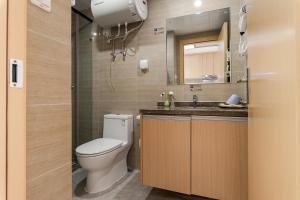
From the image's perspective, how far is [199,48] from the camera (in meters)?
1.90

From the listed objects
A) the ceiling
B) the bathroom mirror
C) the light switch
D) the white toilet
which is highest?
the ceiling

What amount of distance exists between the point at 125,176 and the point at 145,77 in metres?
1.18

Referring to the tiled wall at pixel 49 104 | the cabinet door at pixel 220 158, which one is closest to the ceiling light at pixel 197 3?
the cabinet door at pixel 220 158

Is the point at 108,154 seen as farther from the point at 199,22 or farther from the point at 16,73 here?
the point at 199,22

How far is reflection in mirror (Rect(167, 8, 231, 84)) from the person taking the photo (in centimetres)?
179

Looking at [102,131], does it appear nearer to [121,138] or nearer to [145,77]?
[121,138]

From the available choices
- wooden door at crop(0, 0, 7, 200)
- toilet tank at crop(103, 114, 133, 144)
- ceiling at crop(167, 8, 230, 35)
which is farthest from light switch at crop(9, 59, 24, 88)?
ceiling at crop(167, 8, 230, 35)

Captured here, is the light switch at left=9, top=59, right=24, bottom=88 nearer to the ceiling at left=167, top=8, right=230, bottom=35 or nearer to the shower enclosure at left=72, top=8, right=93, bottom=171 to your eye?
the ceiling at left=167, top=8, right=230, bottom=35

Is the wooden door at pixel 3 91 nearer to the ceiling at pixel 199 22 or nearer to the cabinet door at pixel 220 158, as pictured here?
the cabinet door at pixel 220 158

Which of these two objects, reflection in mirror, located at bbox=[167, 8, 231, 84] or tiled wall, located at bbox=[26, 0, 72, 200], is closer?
tiled wall, located at bbox=[26, 0, 72, 200]

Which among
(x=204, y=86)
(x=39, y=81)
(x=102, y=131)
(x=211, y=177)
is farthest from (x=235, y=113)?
(x=102, y=131)

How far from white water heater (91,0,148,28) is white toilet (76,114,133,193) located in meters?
1.12

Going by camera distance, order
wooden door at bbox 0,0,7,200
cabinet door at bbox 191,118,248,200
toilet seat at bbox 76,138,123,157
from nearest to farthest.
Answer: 1. wooden door at bbox 0,0,7,200
2. cabinet door at bbox 191,118,248,200
3. toilet seat at bbox 76,138,123,157

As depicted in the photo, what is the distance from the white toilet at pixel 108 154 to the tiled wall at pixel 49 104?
32.0 inches
